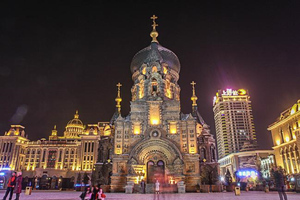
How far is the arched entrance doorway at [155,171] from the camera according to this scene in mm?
35094

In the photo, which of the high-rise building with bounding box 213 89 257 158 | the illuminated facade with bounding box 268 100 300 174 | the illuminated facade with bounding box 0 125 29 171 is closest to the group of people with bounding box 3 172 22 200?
the illuminated facade with bounding box 268 100 300 174

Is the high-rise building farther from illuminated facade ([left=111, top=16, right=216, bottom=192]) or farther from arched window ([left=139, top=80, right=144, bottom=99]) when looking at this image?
illuminated facade ([left=111, top=16, right=216, bottom=192])

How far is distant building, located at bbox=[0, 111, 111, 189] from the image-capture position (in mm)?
85812

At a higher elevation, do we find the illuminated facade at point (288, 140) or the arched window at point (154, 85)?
the arched window at point (154, 85)

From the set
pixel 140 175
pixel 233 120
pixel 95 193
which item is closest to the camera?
pixel 95 193

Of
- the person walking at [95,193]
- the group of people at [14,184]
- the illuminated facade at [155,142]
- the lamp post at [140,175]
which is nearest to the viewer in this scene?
the person walking at [95,193]

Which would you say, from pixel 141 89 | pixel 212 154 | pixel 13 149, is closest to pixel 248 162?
pixel 212 154

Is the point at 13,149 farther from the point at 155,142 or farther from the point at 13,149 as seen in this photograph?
the point at 155,142

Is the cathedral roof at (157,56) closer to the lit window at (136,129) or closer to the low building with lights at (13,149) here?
the lit window at (136,129)

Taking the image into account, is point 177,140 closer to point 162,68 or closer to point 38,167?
point 162,68

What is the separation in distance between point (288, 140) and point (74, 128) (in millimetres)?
97401

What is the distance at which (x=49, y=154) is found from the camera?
309 feet

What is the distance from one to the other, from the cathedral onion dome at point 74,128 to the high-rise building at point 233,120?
79.7 meters

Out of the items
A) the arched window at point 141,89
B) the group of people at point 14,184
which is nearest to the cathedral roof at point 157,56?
the arched window at point 141,89
